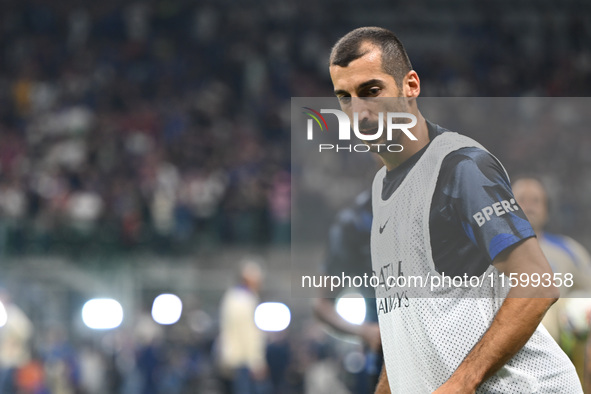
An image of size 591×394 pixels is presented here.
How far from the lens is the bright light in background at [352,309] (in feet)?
17.3

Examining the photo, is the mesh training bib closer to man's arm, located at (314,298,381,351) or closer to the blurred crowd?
man's arm, located at (314,298,381,351)

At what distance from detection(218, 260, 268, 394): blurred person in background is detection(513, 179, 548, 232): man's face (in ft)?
26.0

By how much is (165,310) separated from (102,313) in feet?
3.25

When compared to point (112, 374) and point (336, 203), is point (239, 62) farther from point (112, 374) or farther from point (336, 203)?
point (336, 203)

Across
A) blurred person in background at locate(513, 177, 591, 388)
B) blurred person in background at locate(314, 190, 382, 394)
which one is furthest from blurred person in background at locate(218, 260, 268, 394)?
blurred person in background at locate(513, 177, 591, 388)

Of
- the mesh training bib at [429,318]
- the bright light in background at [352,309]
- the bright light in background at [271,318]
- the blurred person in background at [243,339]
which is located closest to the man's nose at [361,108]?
the mesh training bib at [429,318]

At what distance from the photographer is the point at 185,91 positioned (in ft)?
79.9

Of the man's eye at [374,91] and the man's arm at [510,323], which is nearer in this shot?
the man's arm at [510,323]

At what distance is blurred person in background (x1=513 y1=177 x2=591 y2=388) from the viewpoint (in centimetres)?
390

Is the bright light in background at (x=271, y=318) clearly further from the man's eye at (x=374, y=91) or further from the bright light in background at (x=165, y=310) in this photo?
the man's eye at (x=374, y=91)

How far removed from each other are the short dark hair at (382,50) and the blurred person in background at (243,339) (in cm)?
935

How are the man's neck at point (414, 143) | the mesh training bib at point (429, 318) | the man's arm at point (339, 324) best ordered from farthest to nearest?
the man's arm at point (339, 324)
the man's neck at point (414, 143)
the mesh training bib at point (429, 318)

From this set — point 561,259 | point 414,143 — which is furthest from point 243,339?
point 414,143

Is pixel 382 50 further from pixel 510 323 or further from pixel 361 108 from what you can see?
pixel 510 323
